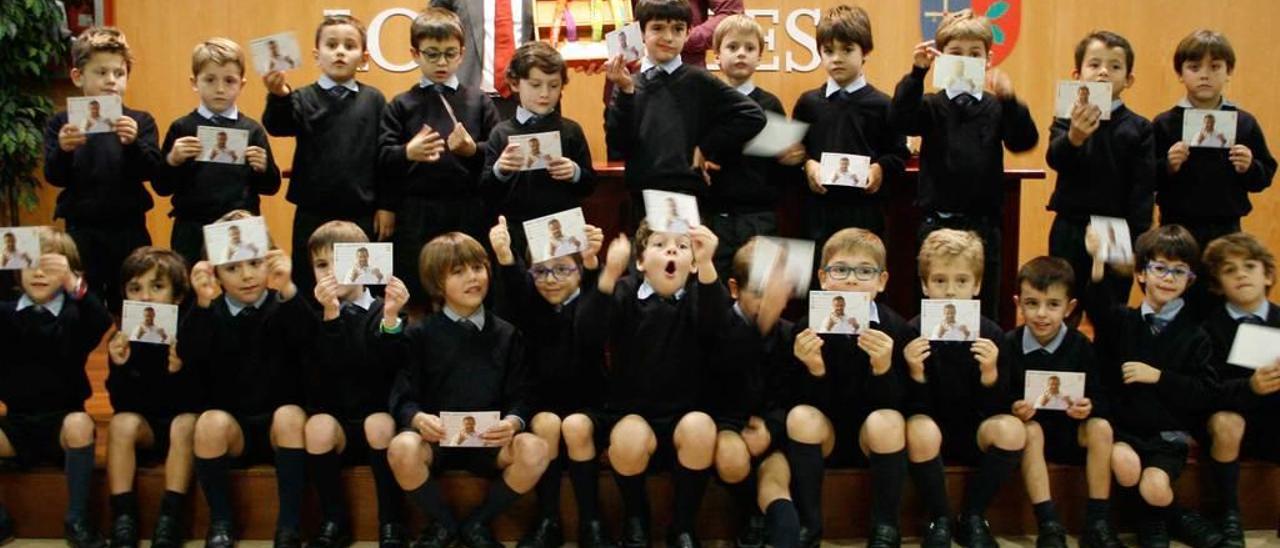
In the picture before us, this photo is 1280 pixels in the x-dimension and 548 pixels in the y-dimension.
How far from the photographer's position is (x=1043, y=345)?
351cm

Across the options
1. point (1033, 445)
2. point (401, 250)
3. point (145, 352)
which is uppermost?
point (401, 250)

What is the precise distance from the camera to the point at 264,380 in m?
3.51

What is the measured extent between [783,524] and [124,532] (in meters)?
1.87

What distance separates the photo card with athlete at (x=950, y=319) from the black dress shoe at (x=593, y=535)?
1.07m

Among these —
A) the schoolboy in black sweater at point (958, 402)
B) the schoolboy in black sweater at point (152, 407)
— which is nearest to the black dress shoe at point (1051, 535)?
the schoolboy in black sweater at point (958, 402)

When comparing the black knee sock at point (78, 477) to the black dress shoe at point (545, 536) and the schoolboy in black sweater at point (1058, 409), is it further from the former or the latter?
the schoolboy in black sweater at point (1058, 409)

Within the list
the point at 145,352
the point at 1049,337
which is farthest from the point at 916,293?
the point at 145,352

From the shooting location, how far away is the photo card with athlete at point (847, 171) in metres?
3.87

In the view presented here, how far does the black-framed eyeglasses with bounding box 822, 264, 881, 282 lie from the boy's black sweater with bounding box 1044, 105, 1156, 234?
3.06 ft

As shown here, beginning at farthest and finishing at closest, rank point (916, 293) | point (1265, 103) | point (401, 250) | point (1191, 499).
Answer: point (1265, 103) → point (916, 293) → point (401, 250) → point (1191, 499)

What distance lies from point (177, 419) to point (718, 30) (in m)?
2.11

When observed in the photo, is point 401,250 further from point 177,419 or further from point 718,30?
point 718,30

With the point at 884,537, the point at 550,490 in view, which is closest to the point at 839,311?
the point at 884,537

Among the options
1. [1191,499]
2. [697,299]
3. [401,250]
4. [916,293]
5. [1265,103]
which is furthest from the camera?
[1265,103]
